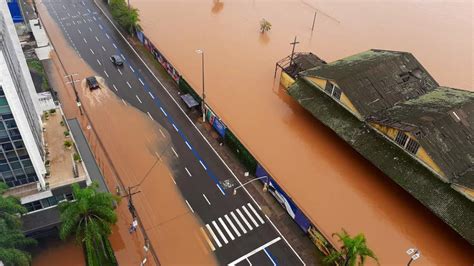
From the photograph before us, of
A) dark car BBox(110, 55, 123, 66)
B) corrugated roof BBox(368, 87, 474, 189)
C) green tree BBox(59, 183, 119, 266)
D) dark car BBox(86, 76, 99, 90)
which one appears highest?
dark car BBox(110, 55, 123, 66)

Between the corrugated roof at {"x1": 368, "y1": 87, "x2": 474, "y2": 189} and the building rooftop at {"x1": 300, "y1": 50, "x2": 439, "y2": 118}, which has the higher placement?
the building rooftop at {"x1": 300, "y1": 50, "x2": 439, "y2": 118}

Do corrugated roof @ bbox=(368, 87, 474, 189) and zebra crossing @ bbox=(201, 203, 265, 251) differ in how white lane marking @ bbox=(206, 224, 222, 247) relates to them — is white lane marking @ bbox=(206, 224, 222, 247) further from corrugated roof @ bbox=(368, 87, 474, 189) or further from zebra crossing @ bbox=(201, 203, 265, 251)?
corrugated roof @ bbox=(368, 87, 474, 189)

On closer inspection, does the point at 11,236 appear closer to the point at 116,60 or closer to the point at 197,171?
the point at 197,171

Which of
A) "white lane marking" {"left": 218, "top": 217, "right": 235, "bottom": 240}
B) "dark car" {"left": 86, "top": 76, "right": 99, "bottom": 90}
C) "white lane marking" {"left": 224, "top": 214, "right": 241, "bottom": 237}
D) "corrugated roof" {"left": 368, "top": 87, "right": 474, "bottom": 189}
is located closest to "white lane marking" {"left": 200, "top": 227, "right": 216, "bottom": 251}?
"white lane marking" {"left": 218, "top": 217, "right": 235, "bottom": 240}

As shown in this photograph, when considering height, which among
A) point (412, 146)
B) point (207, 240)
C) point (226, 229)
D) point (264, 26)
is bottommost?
point (412, 146)

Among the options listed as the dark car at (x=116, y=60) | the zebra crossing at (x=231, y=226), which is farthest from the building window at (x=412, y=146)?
the dark car at (x=116, y=60)

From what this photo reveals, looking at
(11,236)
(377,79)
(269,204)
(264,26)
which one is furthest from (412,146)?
(264,26)

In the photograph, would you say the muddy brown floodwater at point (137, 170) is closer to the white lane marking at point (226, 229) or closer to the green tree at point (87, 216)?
the white lane marking at point (226, 229)

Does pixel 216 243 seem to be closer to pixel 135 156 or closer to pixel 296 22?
pixel 135 156
